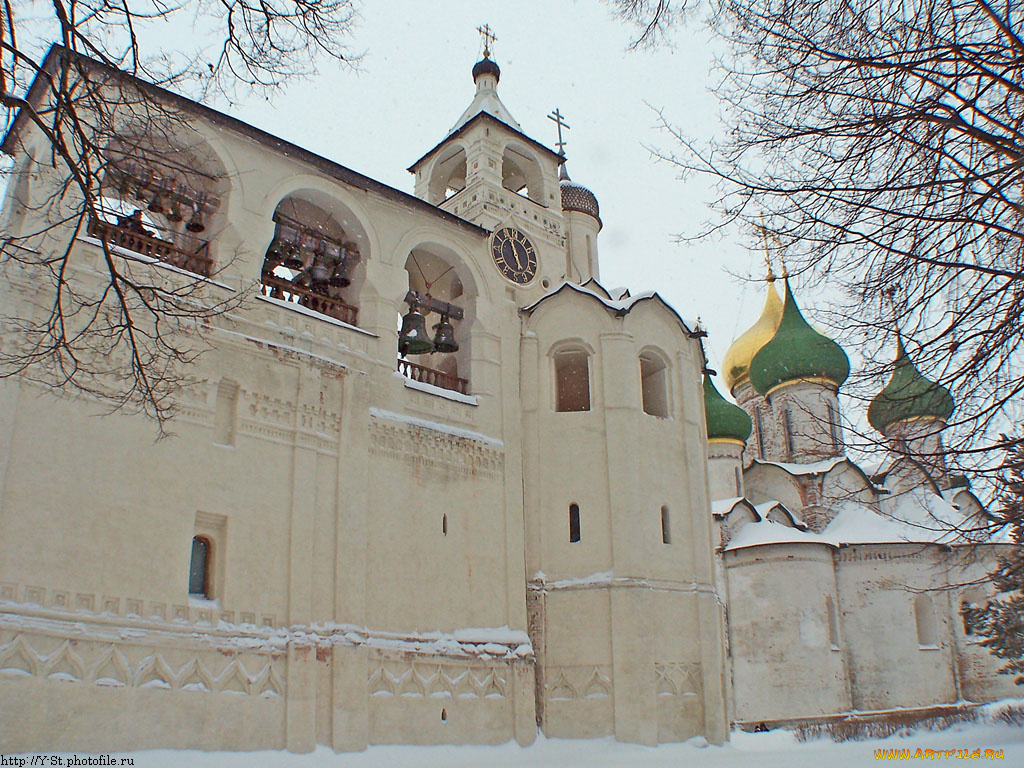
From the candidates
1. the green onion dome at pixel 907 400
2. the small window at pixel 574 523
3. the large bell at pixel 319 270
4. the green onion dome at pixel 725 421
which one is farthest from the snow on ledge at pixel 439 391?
the green onion dome at pixel 725 421

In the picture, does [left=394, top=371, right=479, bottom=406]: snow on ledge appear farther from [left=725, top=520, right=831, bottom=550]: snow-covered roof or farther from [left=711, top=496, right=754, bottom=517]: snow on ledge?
→ [left=725, top=520, right=831, bottom=550]: snow-covered roof

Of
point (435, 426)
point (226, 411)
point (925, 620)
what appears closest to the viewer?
point (226, 411)

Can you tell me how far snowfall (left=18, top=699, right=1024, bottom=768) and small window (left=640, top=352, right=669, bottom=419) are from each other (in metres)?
5.70

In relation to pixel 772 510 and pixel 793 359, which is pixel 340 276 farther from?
pixel 793 359

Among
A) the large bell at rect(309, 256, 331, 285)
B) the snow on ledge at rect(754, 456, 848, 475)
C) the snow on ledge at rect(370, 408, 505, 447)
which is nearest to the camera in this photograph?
the snow on ledge at rect(370, 408, 505, 447)

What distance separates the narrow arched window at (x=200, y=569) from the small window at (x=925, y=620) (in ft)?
57.3

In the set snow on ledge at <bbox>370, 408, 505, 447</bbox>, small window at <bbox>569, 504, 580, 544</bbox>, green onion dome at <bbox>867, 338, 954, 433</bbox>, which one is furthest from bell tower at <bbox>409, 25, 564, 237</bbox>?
green onion dome at <bbox>867, 338, 954, 433</bbox>

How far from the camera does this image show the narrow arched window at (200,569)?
12.0 metres

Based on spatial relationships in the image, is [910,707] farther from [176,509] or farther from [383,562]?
[176,509]

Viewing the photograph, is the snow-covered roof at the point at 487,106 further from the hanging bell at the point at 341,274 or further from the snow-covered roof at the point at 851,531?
the snow-covered roof at the point at 851,531

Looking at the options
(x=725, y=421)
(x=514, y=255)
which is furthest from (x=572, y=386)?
(x=725, y=421)

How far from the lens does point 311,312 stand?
14070 mm

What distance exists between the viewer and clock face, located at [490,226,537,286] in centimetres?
1802

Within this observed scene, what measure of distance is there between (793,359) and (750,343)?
3700 millimetres
